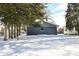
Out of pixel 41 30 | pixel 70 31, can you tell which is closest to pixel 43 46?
pixel 41 30

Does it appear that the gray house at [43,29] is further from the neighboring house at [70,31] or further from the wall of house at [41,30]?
the neighboring house at [70,31]

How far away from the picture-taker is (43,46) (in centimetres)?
292

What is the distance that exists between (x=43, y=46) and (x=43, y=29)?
0.28 meters

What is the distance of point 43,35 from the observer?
A: 113 inches

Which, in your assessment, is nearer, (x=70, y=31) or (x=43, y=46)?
(x=70, y=31)

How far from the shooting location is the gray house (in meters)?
2.82

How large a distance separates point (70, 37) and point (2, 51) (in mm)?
1079

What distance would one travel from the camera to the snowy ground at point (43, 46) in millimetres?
2705

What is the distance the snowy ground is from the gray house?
0.07m

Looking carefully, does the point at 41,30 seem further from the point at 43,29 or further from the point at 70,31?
the point at 70,31

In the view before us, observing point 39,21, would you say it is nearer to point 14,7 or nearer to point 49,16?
point 49,16

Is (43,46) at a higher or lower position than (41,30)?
lower

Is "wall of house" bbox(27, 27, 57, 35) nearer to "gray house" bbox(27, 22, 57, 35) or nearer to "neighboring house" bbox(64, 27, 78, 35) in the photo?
"gray house" bbox(27, 22, 57, 35)

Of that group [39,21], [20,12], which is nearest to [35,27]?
[39,21]
